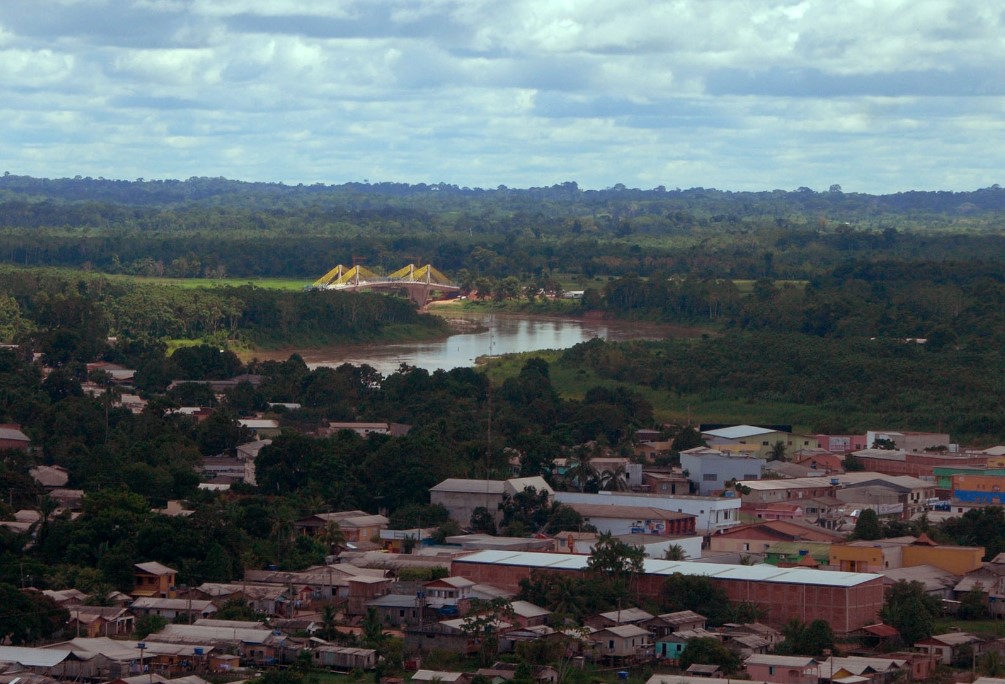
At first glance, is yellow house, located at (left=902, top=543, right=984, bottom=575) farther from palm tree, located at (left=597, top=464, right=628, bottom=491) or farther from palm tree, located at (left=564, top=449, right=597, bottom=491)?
palm tree, located at (left=564, top=449, right=597, bottom=491)

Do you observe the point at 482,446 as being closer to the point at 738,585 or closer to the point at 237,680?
the point at 738,585

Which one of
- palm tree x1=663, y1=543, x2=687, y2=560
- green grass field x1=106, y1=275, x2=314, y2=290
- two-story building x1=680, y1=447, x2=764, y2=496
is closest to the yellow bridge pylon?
green grass field x1=106, y1=275, x2=314, y2=290

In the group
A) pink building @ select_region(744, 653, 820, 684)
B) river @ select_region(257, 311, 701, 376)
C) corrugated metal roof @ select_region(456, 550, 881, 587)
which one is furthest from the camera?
river @ select_region(257, 311, 701, 376)

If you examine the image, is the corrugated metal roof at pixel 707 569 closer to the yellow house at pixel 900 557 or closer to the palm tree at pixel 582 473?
the yellow house at pixel 900 557

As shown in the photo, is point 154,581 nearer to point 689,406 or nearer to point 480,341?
point 689,406

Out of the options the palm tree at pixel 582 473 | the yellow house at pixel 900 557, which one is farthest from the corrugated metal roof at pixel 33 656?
the palm tree at pixel 582 473
